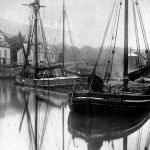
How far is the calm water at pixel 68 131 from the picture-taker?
33.3 ft

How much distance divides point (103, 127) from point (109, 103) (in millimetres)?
2997

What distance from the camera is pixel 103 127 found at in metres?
13.0

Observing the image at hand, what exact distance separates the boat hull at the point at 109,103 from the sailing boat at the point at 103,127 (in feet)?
1.50

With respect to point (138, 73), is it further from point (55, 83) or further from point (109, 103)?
point (55, 83)

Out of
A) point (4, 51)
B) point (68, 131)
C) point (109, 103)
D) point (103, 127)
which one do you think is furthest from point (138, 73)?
point (4, 51)

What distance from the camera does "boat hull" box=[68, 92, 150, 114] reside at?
50.9ft

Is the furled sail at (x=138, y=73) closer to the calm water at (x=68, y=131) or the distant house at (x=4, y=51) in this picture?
the calm water at (x=68, y=131)

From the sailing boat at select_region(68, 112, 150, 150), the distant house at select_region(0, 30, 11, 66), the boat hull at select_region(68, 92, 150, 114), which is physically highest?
the distant house at select_region(0, 30, 11, 66)

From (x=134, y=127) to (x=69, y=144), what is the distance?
14.1 ft

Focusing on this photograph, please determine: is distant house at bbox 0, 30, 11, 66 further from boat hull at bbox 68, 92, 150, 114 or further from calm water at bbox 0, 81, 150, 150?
boat hull at bbox 68, 92, 150, 114

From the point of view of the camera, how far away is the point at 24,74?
125 ft

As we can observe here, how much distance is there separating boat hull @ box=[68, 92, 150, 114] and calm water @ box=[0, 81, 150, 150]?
63cm

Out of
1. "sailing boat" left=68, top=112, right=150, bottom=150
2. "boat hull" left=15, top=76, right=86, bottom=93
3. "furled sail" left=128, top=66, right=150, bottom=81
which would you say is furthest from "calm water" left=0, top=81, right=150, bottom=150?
"boat hull" left=15, top=76, right=86, bottom=93

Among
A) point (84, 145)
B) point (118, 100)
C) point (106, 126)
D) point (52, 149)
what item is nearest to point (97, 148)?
point (84, 145)
